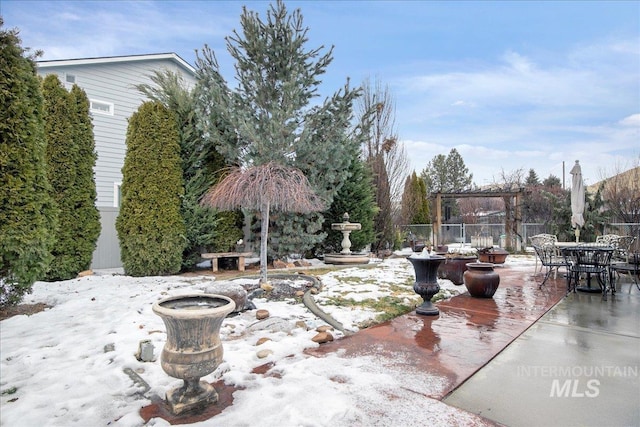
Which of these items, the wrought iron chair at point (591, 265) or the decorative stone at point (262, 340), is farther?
the wrought iron chair at point (591, 265)

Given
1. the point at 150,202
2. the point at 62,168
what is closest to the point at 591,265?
the point at 150,202

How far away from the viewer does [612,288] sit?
5.60 m

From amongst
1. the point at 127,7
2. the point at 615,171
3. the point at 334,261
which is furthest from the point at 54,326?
the point at 615,171

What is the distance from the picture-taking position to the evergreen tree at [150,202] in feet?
22.1

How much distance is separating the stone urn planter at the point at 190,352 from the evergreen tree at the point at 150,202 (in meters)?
5.18

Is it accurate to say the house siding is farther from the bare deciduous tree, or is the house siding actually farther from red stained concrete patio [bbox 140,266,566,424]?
red stained concrete patio [bbox 140,266,566,424]

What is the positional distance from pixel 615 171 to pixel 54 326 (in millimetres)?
19803

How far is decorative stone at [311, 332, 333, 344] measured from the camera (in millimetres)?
3271

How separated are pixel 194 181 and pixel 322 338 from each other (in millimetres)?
5474

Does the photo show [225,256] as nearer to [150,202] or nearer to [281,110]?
[150,202]

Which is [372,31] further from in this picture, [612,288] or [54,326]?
[54,326]

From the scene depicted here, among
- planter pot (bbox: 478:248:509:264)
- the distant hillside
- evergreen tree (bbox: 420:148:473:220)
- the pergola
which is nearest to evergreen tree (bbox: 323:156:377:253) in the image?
planter pot (bbox: 478:248:509:264)

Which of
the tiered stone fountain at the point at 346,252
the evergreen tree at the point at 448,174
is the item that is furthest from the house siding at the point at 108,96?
the evergreen tree at the point at 448,174

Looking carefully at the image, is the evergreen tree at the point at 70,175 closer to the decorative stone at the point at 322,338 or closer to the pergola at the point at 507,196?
the decorative stone at the point at 322,338
